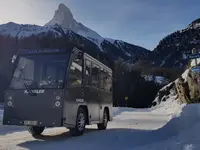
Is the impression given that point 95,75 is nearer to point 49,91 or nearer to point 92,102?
point 92,102

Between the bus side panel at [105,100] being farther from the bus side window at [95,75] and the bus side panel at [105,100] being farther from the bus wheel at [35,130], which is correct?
the bus wheel at [35,130]

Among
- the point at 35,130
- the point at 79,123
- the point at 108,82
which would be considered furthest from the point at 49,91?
the point at 108,82

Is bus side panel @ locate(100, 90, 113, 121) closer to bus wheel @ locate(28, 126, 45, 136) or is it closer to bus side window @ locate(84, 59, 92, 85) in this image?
bus side window @ locate(84, 59, 92, 85)

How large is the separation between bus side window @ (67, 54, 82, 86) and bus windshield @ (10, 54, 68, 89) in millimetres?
284

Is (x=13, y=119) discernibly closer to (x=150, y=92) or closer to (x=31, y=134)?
(x=31, y=134)

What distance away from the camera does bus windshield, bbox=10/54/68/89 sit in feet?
33.5

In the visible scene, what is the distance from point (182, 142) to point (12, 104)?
5254 millimetres

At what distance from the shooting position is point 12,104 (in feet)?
33.3

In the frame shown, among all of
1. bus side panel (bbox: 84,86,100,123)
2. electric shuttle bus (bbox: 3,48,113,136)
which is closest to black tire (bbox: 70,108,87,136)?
electric shuttle bus (bbox: 3,48,113,136)

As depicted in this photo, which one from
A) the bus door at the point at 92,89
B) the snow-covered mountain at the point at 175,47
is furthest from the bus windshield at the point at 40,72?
the snow-covered mountain at the point at 175,47

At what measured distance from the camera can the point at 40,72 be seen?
10430 millimetres

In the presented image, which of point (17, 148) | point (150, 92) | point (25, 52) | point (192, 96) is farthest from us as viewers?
point (150, 92)

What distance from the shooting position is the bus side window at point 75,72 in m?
10.5

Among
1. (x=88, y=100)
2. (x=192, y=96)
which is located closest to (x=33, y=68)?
(x=88, y=100)
